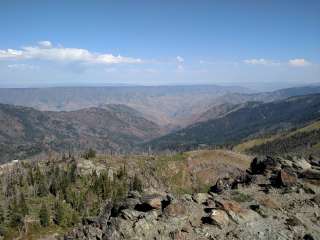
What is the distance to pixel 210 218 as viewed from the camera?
226 feet

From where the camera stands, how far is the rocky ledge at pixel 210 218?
6544cm

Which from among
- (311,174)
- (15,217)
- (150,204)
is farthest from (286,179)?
(15,217)

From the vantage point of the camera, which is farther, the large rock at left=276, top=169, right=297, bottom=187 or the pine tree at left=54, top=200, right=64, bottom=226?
the pine tree at left=54, top=200, right=64, bottom=226

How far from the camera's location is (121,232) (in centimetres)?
6606

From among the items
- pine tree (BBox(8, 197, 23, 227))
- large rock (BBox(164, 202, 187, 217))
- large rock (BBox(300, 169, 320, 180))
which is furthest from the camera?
pine tree (BBox(8, 197, 23, 227))

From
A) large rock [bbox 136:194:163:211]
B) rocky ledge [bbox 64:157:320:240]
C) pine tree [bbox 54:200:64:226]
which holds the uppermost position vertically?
large rock [bbox 136:194:163:211]

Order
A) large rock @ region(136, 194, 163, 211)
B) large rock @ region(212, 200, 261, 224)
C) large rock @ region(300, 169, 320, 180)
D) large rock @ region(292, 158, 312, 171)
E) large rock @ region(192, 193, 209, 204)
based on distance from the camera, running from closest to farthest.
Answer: large rock @ region(212, 200, 261, 224)
large rock @ region(136, 194, 163, 211)
large rock @ region(192, 193, 209, 204)
large rock @ region(300, 169, 320, 180)
large rock @ region(292, 158, 312, 171)

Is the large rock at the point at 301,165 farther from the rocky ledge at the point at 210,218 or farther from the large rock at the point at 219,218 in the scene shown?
the large rock at the point at 219,218

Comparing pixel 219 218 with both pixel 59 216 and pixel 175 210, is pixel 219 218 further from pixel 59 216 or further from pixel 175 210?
pixel 59 216

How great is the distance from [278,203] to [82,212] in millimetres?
132339

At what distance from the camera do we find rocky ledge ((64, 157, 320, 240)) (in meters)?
65.4

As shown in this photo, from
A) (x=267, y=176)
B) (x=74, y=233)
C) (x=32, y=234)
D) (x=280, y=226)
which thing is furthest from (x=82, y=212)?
(x=280, y=226)

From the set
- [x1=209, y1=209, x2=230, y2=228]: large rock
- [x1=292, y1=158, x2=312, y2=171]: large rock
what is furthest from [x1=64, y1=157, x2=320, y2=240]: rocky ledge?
[x1=292, y1=158, x2=312, y2=171]: large rock

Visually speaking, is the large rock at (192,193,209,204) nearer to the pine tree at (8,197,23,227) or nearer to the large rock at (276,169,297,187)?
the large rock at (276,169,297,187)
